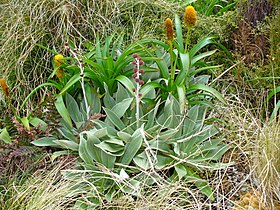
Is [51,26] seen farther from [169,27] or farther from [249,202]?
[249,202]

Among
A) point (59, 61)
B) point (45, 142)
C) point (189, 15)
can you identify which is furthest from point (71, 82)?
point (189, 15)

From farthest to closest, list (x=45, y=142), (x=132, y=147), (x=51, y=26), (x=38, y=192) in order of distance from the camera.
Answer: (x=51, y=26), (x=45, y=142), (x=132, y=147), (x=38, y=192)

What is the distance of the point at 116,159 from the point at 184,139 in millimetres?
388

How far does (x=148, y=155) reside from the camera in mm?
2334

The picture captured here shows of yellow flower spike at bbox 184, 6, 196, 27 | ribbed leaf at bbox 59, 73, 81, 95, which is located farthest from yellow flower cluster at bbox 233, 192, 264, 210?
ribbed leaf at bbox 59, 73, 81, 95

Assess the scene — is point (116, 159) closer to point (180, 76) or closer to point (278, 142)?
point (180, 76)

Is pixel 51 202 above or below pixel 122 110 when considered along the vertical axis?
below

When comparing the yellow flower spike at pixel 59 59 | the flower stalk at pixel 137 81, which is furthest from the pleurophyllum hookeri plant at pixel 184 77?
the yellow flower spike at pixel 59 59

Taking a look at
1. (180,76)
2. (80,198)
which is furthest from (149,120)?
(80,198)

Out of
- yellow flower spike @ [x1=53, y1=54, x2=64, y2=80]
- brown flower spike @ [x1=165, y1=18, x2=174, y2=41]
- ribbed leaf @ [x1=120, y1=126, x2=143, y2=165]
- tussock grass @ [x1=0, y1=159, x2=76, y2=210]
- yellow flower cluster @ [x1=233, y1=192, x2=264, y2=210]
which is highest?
brown flower spike @ [x1=165, y1=18, x2=174, y2=41]

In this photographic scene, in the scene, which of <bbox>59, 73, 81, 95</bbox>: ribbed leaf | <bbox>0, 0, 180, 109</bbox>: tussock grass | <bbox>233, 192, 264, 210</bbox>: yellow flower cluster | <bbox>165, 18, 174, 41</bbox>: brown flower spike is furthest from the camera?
<bbox>0, 0, 180, 109</bbox>: tussock grass

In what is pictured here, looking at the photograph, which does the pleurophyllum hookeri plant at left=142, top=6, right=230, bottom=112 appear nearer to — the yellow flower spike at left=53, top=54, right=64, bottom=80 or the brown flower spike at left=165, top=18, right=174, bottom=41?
the brown flower spike at left=165, top=18, right=174, bottom=41

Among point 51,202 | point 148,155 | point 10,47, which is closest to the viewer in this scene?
point 51,202

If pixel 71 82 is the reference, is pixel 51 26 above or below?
above
